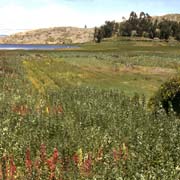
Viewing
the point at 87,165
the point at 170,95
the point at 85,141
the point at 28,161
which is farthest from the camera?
the point at 170,95

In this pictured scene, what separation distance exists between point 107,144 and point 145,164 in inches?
144

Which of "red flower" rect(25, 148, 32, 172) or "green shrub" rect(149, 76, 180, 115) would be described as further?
"green shrub" rect(149, 76, 180, 115)

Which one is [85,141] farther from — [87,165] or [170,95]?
[170,95]

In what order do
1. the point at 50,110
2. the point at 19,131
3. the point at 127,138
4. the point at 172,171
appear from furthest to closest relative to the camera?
the point at 50,110, the point at 19,131, the point at 127,138, the point at 172,171

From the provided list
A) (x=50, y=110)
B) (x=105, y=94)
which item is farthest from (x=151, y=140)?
(x=105, y=94)

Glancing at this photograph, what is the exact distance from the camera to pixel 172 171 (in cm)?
1128

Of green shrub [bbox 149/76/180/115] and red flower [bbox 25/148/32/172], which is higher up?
green shrub [bbox 149/76/180/115]

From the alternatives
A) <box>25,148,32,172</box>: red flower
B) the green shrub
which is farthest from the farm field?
the green shrub

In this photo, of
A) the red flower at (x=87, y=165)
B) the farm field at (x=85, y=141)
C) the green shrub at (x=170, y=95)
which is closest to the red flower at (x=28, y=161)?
the farm field at (x=85, y=141)

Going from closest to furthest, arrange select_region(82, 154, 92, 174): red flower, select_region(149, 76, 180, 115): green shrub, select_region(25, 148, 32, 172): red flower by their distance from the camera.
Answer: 1. select_region(82, 154, 92, 174): red flower
2. select_region(25, 148, 32, 172): red flower
3. select_region(149, 76, 180, 115): green shrub

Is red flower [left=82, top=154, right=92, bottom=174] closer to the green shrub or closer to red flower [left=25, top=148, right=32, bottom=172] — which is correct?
red flower [left=25, top=148, right=32, bottom=172]

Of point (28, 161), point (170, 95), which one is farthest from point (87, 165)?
point (170, 95)

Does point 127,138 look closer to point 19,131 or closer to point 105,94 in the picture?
point 19,131

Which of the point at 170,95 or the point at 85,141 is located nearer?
the point at 85,141
